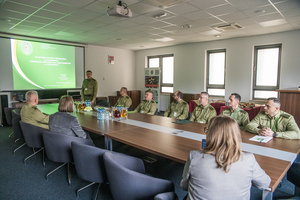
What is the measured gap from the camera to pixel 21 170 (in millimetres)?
3275

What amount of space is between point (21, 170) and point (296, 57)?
7.62 meters

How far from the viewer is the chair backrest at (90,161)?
6.45ft

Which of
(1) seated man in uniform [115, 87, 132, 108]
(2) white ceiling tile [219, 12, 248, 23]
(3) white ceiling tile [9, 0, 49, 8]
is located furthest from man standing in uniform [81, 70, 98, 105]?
(2) white ceiling tile [219, 12, 248, 23]

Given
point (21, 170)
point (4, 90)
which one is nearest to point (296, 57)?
point (21, 170)

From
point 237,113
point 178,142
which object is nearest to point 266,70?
point 237,113

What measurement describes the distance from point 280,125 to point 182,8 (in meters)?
3.03

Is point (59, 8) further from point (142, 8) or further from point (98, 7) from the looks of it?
point (142, 8)

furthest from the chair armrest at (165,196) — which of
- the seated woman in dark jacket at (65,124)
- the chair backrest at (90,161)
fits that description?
the seated woman in dark jacket at (65,124)

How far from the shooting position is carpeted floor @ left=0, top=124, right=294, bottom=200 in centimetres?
254

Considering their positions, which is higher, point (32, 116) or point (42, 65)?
point (42, 65)

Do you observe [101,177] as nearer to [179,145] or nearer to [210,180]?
[179,145]

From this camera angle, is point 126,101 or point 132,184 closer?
point 132,184

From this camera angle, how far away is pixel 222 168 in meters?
1.22

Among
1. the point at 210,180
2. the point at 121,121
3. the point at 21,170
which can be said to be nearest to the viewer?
the point at 210,180
